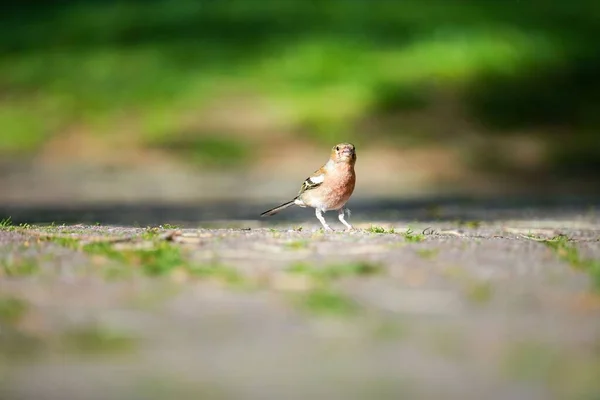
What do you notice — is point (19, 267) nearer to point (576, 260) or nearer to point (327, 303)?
point (327, 303)

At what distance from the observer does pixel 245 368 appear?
5.00m

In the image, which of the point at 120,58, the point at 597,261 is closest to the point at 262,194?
the point at 120,58

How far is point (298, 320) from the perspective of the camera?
5.66 meters

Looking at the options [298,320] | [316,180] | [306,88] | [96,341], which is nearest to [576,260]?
[298,320]

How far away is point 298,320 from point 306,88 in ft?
61.4

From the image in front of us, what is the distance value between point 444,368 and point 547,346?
22.6 inches

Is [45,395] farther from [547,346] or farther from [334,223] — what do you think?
[334,223]

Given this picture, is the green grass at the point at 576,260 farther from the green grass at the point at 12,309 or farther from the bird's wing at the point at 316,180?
the green grass at the point at 12,309

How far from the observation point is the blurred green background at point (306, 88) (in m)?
21.7

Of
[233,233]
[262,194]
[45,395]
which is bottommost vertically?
[45,395]

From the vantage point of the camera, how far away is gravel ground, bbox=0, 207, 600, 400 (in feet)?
15.9

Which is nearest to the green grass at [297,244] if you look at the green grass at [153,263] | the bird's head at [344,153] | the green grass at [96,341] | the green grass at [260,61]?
the green grass at [153,263]

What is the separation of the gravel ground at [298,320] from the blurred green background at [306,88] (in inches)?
449

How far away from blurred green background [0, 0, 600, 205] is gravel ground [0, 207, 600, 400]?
37.4ft
